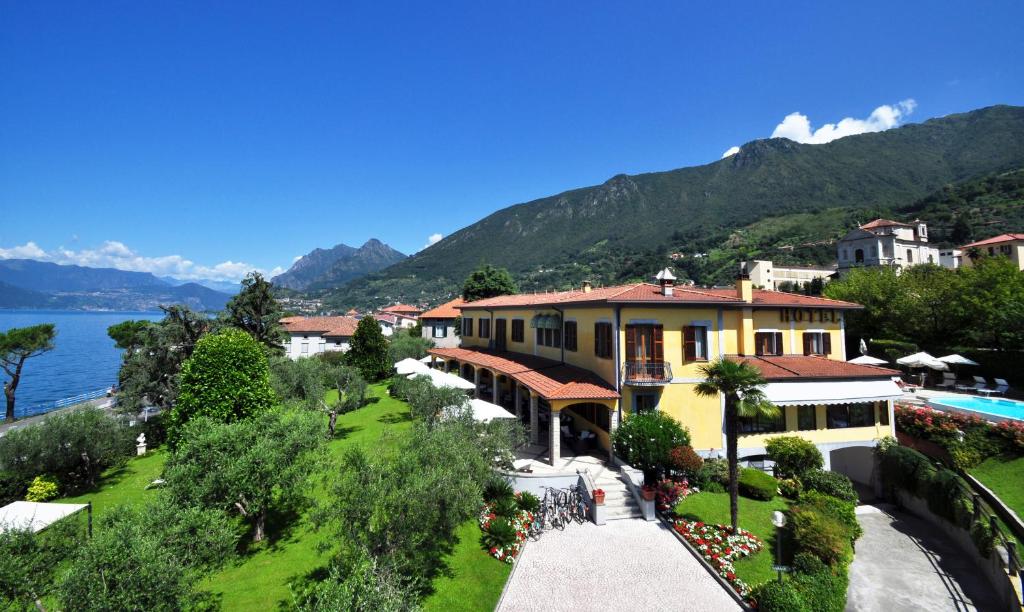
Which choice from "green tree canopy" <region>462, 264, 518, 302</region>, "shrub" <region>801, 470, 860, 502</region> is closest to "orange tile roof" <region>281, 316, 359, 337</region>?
"green tree canopy" <region>462, 264, 518, 302</region>

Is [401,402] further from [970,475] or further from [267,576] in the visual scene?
[970,475]

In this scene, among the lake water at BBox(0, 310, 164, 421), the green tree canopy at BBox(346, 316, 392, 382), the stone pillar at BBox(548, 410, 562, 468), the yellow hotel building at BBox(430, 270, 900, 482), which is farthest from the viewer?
the lake water at BBox(0, 310, 164, 421)

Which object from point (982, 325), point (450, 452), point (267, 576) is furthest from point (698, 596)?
point (982, 325)

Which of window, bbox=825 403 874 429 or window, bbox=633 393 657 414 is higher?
window, bbox=633 393 657 414

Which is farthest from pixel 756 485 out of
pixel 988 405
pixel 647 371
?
pixel 988 405

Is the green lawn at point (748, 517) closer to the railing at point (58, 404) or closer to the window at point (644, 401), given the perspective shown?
the window at point (644, 401)

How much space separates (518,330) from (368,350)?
15.3 metres

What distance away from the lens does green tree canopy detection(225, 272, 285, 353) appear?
33438 mm

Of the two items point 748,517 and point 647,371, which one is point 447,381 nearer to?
point 647,371

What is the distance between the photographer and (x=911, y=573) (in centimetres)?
1389

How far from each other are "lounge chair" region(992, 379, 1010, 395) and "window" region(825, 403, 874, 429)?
531 inches

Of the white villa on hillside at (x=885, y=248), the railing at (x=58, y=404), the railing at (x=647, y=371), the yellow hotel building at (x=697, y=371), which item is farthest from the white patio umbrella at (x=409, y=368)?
the white villa on hillside at (x=885, y=248)

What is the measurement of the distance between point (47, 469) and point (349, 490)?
18395mm

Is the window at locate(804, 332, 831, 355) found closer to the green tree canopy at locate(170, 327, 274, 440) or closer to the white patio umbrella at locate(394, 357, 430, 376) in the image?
the white patio umbrella at locate(394, 357, 430, 376)
